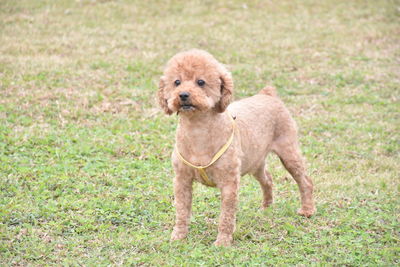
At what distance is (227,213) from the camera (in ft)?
17.1

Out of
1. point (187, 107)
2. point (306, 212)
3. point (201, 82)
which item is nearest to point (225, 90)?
point (201, 82)

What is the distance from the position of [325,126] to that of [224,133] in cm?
449

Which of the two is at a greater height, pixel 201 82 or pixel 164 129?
pixel 201 82

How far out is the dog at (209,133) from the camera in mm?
4875

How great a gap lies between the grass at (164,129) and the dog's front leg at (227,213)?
121 millimetres

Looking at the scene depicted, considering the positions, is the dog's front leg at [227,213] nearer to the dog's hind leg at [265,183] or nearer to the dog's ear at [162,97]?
Answer: the dog's ear at [162,97]

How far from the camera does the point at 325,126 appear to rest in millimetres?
9234

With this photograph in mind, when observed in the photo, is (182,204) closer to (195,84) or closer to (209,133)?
(209,133)

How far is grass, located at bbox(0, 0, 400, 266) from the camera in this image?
210 inches

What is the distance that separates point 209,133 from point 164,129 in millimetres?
3709

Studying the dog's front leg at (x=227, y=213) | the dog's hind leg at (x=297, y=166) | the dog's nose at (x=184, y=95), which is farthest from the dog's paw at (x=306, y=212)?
the dog's nose at (x=184, y=95)

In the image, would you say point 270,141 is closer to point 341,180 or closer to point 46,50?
point 341,180

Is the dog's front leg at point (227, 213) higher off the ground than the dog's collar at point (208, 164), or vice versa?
the dog's collar at point (208, 164)

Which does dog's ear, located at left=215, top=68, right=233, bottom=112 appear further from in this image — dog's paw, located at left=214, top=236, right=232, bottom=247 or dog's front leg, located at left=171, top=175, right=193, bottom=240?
dog's paw, located at left=214, top=236, right=232, bottom=247
